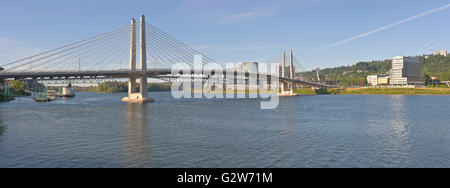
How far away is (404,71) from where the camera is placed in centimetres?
16800

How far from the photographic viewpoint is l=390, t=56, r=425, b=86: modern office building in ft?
544

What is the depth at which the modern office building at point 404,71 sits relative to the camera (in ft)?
544

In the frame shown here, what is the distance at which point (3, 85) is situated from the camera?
262ft

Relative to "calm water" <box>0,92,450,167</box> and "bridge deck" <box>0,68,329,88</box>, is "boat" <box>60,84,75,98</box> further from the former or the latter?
"calm water" <box>0,92,450,167</box>

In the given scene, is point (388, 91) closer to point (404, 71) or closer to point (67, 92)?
point (404, 71)

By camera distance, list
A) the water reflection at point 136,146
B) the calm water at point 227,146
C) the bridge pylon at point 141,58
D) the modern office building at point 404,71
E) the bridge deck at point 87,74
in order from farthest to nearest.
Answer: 1. the modern office building at point 404,71
2. the bridge pylon at point 141,58
3. the bridge deck at point 87,74
4. the water reflection at point 136,146
5. the calm water at point 227,146

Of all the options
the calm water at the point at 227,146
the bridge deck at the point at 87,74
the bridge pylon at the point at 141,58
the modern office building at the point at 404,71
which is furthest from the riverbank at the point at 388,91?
the calm water at the point at 227,146

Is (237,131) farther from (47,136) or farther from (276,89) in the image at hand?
(276,89)

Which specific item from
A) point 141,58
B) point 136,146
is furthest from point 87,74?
point 136,146

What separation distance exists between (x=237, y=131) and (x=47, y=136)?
14.0 meters

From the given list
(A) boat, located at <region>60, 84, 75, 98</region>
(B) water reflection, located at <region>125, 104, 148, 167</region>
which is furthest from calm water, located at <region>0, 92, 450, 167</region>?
(A) boat, located at <region>60, 84, 75, 98</region>

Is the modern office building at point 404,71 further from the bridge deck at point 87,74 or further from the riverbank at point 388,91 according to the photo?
the bridge deck at point 87,74

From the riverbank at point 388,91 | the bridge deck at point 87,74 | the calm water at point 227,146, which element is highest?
the bridge deck at point 87,74
